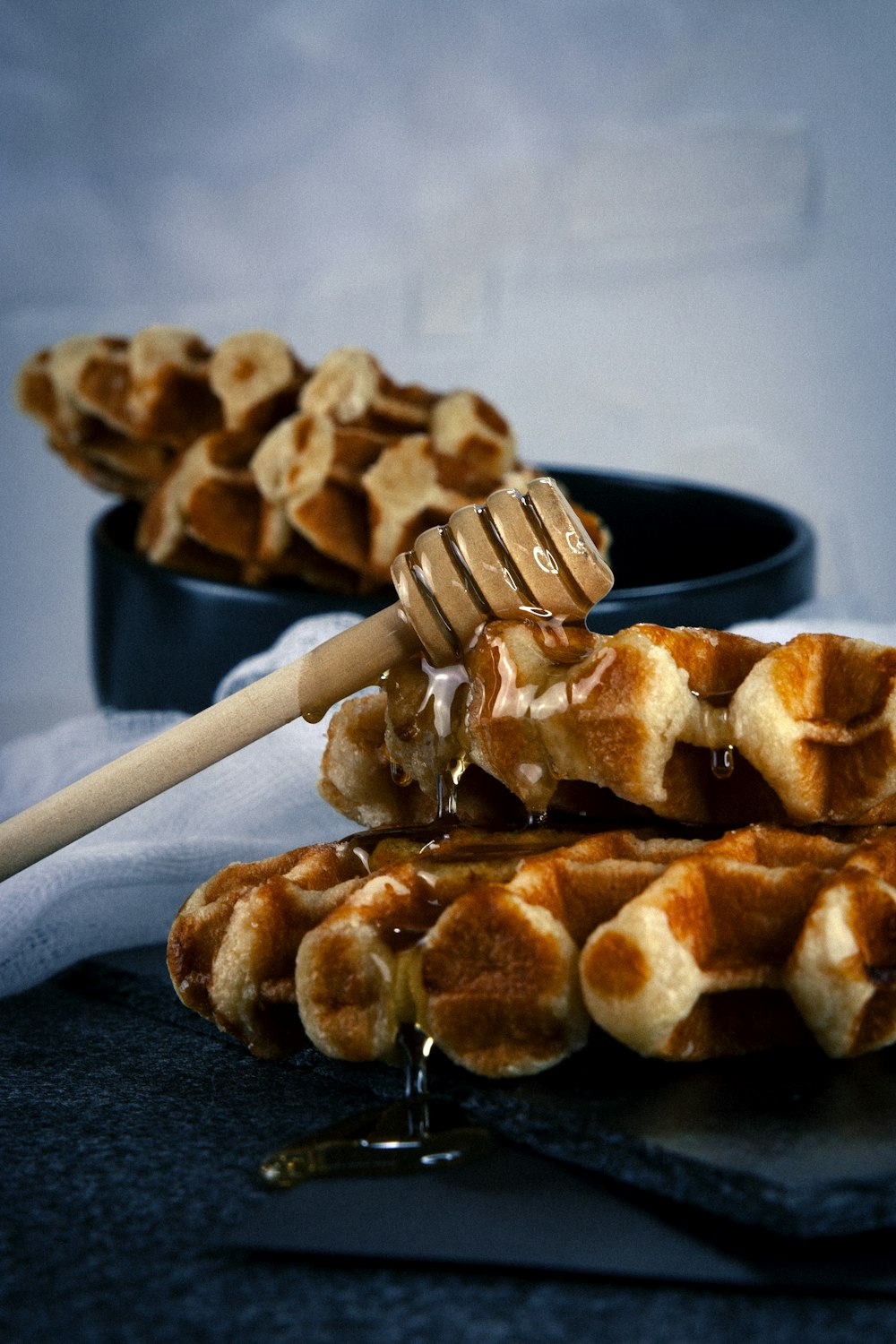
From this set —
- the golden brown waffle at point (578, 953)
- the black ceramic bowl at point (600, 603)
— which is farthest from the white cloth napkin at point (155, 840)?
the golden brown waffle at point (578, 953)

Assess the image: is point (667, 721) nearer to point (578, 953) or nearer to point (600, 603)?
point (578, 953)

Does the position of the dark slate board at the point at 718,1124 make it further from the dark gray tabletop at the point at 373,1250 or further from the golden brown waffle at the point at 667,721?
the golden brown waffle at the point at 667,721

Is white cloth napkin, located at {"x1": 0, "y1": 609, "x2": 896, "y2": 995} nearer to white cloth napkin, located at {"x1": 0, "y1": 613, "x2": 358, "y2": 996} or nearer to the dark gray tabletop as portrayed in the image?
white cloth napkin, located at {"x1": 0, "y1": 613, "x2": 358, "y2": 996}

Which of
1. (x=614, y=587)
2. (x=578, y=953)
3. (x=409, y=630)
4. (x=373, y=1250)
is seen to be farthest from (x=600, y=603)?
(x=373, y=1250)

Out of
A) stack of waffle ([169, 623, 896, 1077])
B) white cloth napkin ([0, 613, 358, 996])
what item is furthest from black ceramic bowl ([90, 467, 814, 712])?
stack of waffle ([169, 623, 896, 1077])

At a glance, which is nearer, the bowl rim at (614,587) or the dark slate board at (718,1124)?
the dark slate board at (718,1124)

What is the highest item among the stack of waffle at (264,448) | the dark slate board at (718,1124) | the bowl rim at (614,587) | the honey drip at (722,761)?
the stack of waffle at (264,448)

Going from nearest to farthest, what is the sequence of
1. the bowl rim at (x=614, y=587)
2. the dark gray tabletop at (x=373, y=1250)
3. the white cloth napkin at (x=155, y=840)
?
the dark gray tabletop at (x=373, y=1250), the white cloth napkin at (x=155, y=840), the bowl rim at (x=614, y=587)
